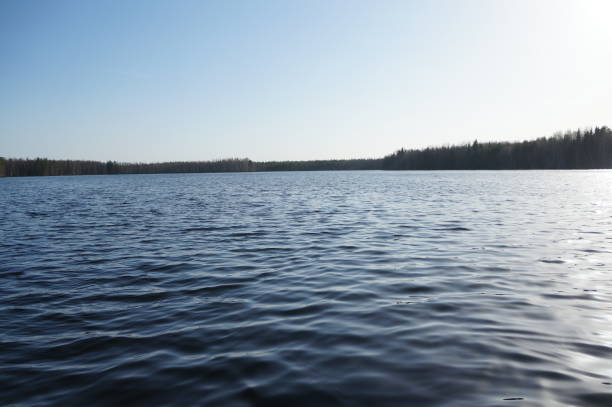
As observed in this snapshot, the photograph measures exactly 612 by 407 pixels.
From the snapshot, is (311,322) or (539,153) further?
(539,153)

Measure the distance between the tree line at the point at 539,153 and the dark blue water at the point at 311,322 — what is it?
144 meters

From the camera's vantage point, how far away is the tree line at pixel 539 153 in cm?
13138

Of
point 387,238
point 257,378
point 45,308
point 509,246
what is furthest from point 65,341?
point 509,246

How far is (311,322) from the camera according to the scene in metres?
7.49

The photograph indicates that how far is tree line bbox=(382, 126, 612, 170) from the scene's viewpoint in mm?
131375

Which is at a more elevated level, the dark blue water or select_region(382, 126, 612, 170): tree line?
select_region(382, 126, 612, 170): tree line

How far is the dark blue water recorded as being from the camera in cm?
508

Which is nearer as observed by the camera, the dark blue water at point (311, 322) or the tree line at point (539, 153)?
the dark blue water at point (311, 322)

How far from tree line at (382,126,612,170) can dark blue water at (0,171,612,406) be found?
144 metres

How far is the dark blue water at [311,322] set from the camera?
5.08 metres

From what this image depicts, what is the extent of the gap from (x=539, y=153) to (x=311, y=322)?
535 feet

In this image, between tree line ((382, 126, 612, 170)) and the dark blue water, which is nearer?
the dark blue water

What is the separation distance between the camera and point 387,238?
1717 cm

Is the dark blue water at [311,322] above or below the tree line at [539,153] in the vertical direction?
below
